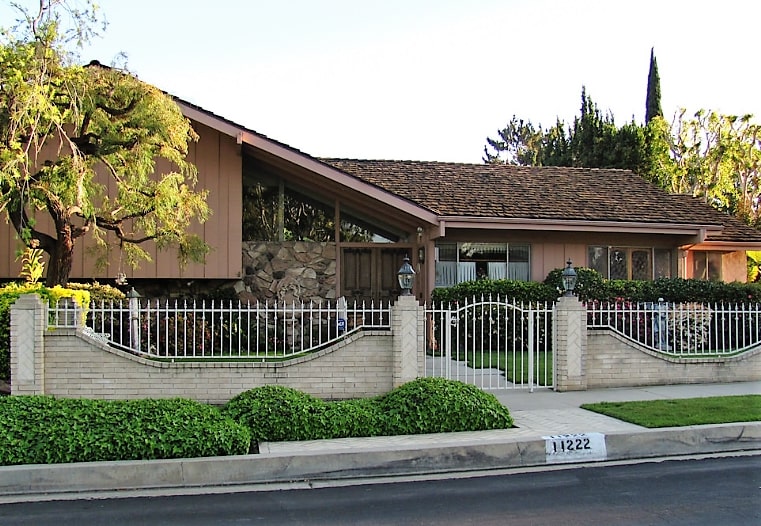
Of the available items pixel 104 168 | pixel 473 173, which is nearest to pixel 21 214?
pixel 104 168

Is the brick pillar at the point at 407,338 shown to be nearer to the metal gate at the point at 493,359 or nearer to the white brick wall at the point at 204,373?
the white brick wall at the point at 204,373

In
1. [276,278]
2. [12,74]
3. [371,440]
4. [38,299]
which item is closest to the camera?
[371,440]

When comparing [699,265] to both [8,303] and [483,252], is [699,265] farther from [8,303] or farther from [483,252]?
[8,303]

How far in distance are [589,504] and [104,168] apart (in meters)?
14.2

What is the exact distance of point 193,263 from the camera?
18234 mm

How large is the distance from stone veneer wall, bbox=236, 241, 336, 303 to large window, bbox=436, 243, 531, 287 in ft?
8.94

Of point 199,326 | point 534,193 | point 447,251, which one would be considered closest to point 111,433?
point 199,326

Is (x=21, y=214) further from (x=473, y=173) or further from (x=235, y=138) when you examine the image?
(x=473, y=173)

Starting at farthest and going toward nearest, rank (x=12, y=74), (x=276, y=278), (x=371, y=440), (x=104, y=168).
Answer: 1. (x=276, y=278)
2. (x=104, y=168)
3. (x=12, y=74)
4. (x=371, y=440)

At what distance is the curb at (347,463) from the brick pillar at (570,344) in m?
3.24

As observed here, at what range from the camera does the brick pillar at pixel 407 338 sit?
11656mm

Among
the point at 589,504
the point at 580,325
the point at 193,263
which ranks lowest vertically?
the point at 589,504

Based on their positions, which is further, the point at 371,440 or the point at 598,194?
the point at 598,194

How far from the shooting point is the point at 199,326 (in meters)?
15.0
